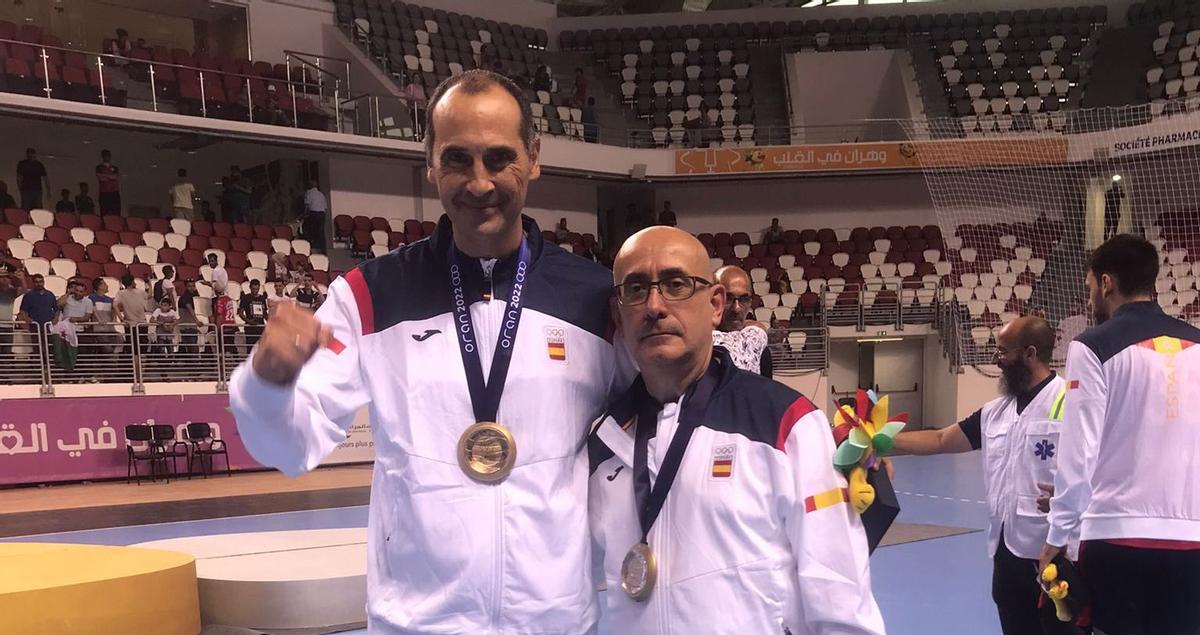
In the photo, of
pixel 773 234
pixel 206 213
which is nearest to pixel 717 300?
pixel 206 213

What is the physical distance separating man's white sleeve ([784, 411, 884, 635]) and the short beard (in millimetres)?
2397

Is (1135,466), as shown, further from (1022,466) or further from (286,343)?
(286,343)

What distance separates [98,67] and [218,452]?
731 centimetres

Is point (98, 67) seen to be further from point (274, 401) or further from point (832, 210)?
point (832, 210)

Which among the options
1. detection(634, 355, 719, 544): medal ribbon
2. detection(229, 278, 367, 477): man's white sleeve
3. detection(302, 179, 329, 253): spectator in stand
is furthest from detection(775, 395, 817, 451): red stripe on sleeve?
detection(302, 179, 329, 253): spectator in stand

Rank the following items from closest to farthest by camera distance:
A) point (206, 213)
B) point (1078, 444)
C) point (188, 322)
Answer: point (1078, 444) < point (188, 322) < point (206, 213)

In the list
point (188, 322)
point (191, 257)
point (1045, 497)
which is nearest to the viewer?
point (1045, 497)

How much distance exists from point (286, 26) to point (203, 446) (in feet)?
37.9

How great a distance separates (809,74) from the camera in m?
23.8

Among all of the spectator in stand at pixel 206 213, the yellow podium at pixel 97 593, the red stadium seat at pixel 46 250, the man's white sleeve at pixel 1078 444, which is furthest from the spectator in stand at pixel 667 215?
the man's white sleeve at pixel 1078 444

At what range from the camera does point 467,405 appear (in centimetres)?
183

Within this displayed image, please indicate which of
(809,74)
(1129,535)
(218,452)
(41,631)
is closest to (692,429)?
(1129,535)

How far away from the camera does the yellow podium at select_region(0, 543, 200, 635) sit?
3.57 meters

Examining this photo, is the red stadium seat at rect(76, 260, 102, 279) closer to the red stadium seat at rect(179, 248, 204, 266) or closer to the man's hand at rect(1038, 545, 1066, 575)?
the red stadium seat at rect(179, 248, 204, 266)
